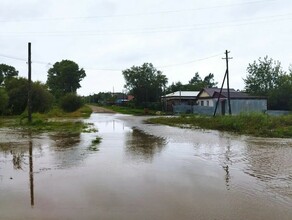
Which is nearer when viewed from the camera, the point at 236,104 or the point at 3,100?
the point at 3,100

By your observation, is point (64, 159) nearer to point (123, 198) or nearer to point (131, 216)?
point (123, 198)

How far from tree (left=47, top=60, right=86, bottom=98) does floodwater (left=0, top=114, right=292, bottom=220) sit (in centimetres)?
8254

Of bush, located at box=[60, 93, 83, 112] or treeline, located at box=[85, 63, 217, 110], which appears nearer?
bush, located at box=[60, 93, 83, 112]

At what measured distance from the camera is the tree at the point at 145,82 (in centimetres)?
7250

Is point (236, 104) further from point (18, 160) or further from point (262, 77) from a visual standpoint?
point (18, 160)

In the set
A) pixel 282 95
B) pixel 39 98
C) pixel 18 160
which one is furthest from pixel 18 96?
pixel 18 160

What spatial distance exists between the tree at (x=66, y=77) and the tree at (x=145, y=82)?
806 inches

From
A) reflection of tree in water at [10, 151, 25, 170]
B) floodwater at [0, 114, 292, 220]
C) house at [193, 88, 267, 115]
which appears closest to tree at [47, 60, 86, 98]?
house at [193, 88, 267, 115]

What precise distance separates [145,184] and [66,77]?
3502 inches

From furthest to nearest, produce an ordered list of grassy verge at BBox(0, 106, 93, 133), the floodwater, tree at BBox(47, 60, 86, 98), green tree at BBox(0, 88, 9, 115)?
tree at BBox(47, 60, 86, 98), green tree at BBox(0, 88, 9, 115), grassy verge at BBox(0, 106, 93, 133), the floodwater

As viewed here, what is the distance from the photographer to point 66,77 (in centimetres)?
9312

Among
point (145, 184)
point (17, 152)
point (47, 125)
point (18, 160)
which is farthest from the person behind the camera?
point (47, 125)

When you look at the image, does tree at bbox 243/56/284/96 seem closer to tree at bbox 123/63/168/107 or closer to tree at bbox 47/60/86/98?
tree at bbox 123/63/168/107

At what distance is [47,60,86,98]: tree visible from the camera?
9344 centimetres
